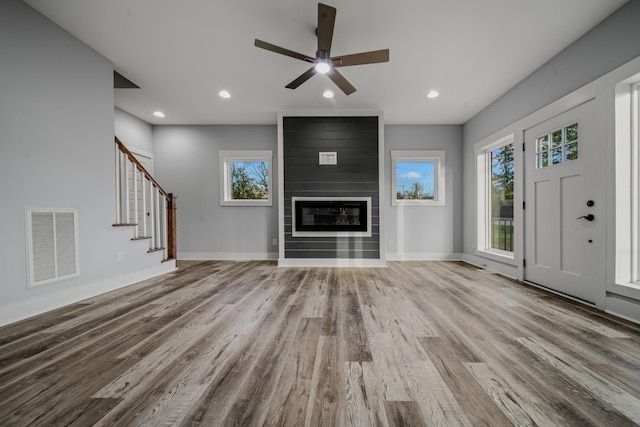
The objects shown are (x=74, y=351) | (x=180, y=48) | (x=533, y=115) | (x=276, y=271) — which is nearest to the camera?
(x=74, y=351)

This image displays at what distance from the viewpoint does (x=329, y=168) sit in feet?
14.6

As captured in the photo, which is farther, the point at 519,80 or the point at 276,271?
the point at 276,271

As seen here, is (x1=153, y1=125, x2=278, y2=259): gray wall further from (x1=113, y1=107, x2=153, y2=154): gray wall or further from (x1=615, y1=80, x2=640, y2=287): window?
(x1=615, y1=80, x2=640, y2=287): window

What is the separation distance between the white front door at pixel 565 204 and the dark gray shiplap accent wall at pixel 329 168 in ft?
6.94

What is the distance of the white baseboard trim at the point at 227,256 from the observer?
16.7 ft

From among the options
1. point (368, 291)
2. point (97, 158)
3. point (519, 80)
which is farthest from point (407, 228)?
point (97, 158)

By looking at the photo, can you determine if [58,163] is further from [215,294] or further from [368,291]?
[368,291]

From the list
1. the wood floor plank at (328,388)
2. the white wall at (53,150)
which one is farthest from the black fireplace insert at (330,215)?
the wood floor plank at (328,388)

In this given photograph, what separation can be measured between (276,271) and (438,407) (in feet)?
10.3

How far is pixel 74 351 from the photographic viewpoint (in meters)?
1.60

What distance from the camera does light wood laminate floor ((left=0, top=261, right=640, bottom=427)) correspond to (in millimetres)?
1080

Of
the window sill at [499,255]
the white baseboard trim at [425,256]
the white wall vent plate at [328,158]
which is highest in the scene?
the white wall vent plate at [328,158]

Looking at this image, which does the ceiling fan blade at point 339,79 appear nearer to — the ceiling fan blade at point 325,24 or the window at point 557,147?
the ceiling fan blade at point 325,24

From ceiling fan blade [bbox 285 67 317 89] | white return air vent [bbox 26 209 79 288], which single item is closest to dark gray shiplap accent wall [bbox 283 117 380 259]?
ceiling fan blade [bbox 285 67 317 89]
